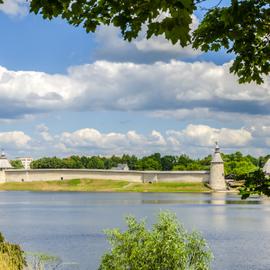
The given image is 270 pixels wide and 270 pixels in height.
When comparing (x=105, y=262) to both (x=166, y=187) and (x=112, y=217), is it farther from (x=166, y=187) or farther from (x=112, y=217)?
(x=166, y=187)

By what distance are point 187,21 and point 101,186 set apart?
12297cm

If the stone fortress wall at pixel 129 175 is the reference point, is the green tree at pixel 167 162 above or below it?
above

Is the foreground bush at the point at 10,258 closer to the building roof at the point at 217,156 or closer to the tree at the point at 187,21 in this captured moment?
the tree at the point at 187,21

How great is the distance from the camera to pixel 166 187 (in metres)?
121

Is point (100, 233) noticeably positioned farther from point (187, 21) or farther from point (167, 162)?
point (167, 162)

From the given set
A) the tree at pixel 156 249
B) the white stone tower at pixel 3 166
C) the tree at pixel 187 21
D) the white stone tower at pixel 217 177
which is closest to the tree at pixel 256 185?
the tree at pixel 187 21

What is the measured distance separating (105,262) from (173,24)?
1692 centimetres

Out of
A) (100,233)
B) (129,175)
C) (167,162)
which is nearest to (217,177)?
(129,175)

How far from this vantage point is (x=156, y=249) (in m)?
19.0

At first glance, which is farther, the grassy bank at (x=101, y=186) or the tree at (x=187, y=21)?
the grassy bank at (x=101, y=186)

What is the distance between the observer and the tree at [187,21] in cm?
336

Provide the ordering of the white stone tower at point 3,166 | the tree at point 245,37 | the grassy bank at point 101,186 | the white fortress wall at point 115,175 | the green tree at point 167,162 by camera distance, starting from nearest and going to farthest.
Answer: the tree at point 245,37
the grassy bank at point 101,186
the white fortress wall at point 115,175
the white stone tower at point 3,166
the green tree at point 167,162

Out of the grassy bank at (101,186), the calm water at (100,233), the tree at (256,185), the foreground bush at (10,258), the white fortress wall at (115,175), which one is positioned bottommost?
the grassy bank at (101,186)

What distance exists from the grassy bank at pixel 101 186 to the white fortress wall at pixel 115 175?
5.06 feet
